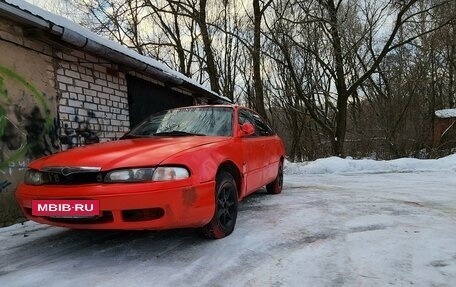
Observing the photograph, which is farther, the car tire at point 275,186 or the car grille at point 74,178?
the car tire at point 275,186

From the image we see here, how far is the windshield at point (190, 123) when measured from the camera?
4.75 meters

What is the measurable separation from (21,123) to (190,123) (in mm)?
2165

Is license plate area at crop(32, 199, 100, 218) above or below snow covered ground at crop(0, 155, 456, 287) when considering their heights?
above

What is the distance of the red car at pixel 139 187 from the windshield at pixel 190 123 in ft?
1.02

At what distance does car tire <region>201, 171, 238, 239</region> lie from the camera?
3.92 m

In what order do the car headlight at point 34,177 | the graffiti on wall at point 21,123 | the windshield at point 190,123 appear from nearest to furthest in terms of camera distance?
the car headlight at point 34,177, the windshield at point 190,123, the graffiti on wall at point 21,123

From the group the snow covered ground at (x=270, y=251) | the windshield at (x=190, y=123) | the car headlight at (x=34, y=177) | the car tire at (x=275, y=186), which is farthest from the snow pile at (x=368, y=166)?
the car headlight at (x=34, y=177)

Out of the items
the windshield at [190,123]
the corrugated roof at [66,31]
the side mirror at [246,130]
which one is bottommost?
the side mirror at [246,130]

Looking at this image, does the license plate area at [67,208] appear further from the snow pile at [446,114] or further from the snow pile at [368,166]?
the snow pile at [446,114]

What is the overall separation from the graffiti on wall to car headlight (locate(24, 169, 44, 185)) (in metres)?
1.38

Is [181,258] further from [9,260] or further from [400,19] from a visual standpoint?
[400,19]

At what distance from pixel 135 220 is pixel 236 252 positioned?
0.94 metres

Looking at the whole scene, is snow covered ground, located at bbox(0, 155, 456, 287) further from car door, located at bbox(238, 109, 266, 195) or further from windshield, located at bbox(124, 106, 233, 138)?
windshield, located at bbox(124, 106, 233, 138)

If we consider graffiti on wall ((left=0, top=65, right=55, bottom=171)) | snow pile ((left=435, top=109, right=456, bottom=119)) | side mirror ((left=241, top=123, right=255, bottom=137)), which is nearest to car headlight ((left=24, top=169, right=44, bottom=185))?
graffiti on wall ((left=0, top=65, right=55, bottom=171))
